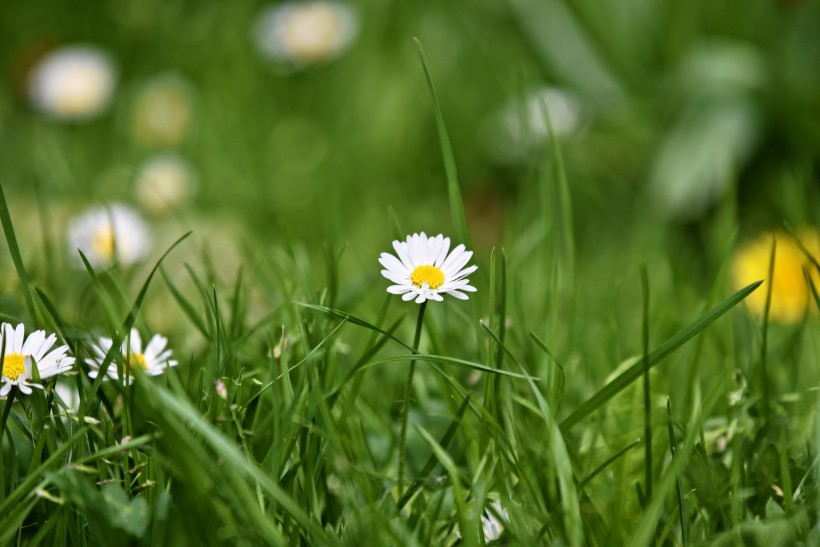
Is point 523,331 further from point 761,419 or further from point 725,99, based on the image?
point 725,99

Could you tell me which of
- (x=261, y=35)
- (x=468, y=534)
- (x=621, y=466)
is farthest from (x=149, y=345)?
(x=261, y=35)

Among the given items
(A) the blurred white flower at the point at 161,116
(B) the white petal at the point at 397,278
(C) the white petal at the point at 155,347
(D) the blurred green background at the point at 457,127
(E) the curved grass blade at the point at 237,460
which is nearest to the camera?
(E) the curved grass blade at the point at 237,460

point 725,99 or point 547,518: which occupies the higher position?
point 725,99

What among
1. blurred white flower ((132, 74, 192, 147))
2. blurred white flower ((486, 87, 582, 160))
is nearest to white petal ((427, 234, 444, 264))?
blurred white flower ((486, 87, 582, 160))

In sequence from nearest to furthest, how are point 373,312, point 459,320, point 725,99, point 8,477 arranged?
point 8,477 → point 459,320 → point 373,312 → point 725,99

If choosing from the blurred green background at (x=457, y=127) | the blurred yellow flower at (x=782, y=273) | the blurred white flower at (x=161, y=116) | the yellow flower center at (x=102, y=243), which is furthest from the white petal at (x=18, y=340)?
the blurred white flower at (x=161, y=116)

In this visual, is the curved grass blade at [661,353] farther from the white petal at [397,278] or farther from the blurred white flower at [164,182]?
the blurred white flower at [164,182]

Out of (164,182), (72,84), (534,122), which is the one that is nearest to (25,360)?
(164,182)
